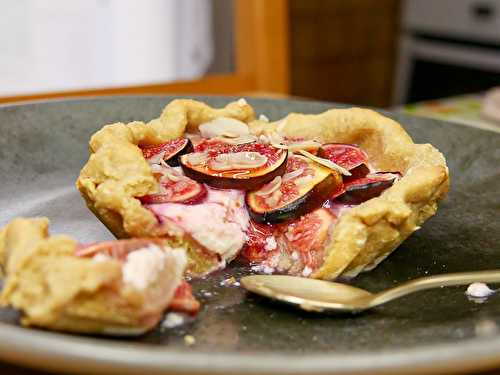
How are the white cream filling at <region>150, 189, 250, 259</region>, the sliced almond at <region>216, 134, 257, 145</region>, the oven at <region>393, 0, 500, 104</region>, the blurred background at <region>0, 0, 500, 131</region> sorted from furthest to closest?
the oven at <region>393, 0, 500, 104</region> → the blurred background at <region>0, 0, 500, 131</region> → the sliced almond at <region>216, 134, 257, 145</region> → the white cream filling at <region>150, 189, 250, 259</region>

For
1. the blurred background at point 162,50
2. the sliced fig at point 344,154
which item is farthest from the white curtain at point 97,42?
the sliced fig at point 344,154

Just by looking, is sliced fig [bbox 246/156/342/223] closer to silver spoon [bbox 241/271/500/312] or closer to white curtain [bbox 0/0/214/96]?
silver spoon [bbox 241/271/500/312]

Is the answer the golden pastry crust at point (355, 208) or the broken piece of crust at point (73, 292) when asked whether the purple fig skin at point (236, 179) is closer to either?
the golden pastry crust at point (355, 208)

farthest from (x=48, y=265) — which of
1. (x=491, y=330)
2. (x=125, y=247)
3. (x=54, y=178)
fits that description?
(x=54, y=178)

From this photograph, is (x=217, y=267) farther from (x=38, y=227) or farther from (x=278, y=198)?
(x=38, y=227)

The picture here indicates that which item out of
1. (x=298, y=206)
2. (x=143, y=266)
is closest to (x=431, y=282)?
(x=298, y=206)

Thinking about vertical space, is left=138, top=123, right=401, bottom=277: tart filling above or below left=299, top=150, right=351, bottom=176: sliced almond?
below

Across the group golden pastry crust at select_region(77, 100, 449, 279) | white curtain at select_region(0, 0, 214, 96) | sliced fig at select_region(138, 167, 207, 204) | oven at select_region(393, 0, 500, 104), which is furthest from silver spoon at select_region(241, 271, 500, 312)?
oven at select_region(393, 0, 500, 104)
